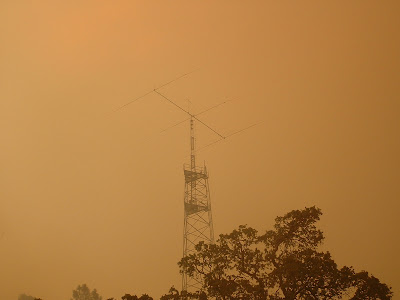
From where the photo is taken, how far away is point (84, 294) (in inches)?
1807

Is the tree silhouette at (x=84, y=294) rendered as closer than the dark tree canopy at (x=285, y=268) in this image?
No

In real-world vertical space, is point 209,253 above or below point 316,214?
below

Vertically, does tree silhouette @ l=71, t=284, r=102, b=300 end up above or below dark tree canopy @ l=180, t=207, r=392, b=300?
above

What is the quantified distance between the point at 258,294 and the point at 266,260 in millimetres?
1637

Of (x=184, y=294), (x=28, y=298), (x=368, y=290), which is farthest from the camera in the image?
(x=28, y=298)

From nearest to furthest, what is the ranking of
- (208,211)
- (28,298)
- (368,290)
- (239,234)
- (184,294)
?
1. (368,290)
2. (184,294)
3. (239,234)
4. (208,211)
5. (28,298)

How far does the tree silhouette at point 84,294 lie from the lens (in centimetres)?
4562

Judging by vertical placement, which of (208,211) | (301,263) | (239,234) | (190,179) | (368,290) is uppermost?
(190,179)

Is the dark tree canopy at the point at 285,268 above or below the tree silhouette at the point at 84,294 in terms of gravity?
below

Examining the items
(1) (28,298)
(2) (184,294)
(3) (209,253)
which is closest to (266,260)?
(3) (209,253)

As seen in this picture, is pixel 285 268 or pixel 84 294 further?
pixel 84 294

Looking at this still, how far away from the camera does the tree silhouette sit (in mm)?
45625

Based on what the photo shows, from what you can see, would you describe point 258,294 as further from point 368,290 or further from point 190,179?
point 190,179

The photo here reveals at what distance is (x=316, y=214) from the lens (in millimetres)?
15844
